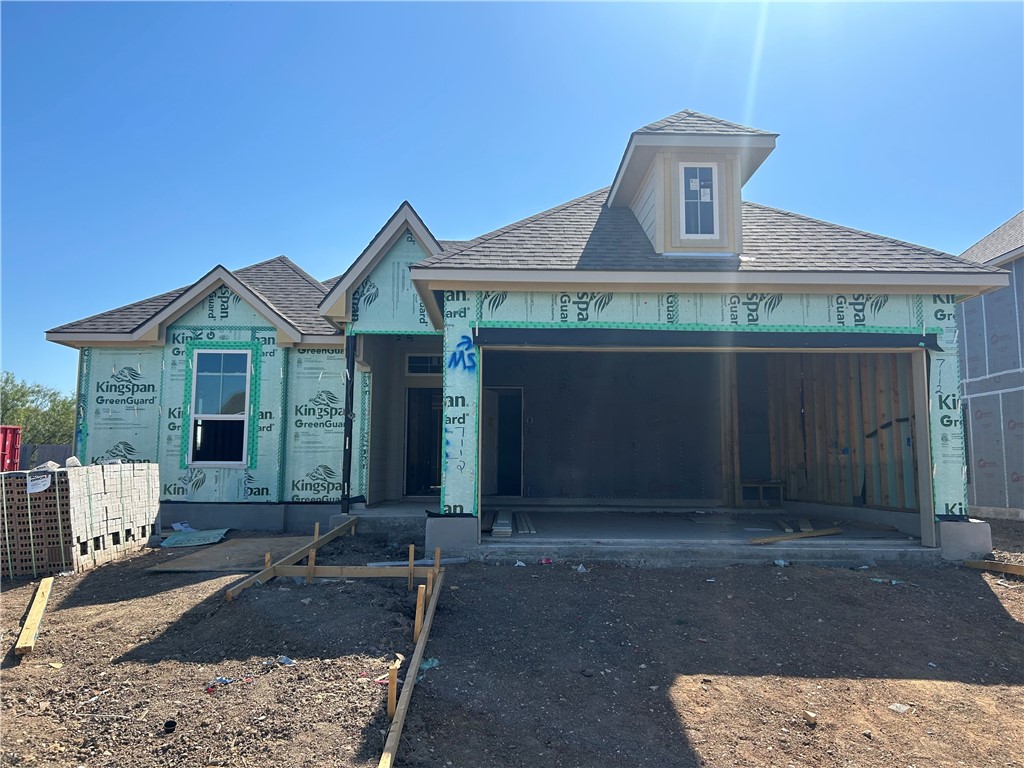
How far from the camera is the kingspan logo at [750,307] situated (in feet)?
29.6

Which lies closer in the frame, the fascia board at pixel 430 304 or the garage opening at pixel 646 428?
the fascia board at pixel 430 304

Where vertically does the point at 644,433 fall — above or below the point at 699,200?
below

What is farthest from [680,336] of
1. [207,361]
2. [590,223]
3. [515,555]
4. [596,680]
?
[207,361]

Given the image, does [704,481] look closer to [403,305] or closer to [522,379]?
[522,379]

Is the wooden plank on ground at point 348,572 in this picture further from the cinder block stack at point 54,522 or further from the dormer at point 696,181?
the dormer at point 696,181

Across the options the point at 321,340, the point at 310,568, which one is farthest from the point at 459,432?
the point at 321,340

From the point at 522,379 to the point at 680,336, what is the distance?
586 cm

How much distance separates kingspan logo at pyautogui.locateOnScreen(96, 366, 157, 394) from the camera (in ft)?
40.3

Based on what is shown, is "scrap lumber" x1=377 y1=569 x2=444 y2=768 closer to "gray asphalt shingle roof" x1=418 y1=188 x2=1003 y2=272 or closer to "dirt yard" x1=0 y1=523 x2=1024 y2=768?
"dirt yard" x1=0 y1=523 x2=1024 y2=768

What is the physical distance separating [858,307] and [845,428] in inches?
122

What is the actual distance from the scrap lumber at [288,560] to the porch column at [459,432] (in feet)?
5.54

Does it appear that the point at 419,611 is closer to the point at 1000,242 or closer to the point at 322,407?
the point at 322,407

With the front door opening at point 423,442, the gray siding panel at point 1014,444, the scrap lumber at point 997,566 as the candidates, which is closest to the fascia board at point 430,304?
the front door opening at point 423,442

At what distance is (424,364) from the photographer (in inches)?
563
